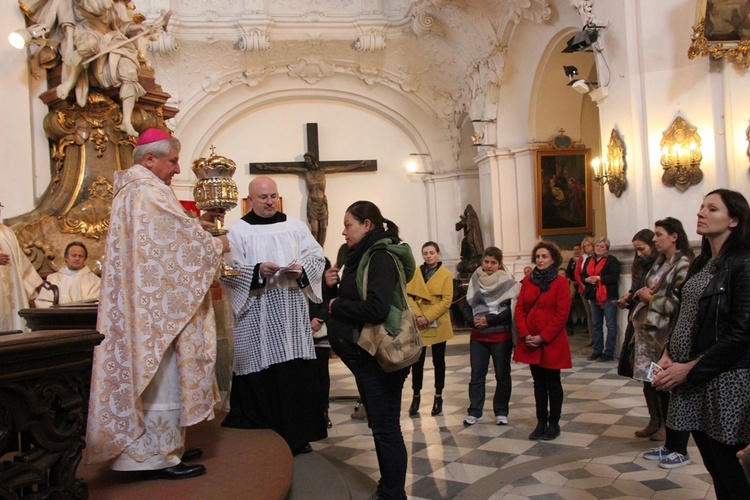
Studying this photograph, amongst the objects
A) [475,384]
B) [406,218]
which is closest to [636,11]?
[475,384]

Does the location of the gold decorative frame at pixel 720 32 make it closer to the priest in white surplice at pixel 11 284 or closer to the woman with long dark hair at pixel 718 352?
the woman with long dark hair at pixel 718 352

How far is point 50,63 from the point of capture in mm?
5512

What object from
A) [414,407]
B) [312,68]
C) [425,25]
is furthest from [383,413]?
[312,68]

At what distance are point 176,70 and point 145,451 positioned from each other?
12.6 metres

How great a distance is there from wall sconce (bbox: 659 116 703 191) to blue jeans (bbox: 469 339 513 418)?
352 cm

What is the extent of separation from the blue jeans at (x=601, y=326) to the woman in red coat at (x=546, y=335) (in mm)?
3630

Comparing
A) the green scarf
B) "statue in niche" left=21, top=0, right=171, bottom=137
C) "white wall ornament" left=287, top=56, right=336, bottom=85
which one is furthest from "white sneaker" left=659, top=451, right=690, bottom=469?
"white wall ornament" left=287, top=56, right=336, bottom=85

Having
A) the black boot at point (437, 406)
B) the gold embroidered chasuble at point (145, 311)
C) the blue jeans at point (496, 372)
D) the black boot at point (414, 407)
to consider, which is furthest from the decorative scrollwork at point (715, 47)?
the gold embroidered chasuble at point (145, 311)

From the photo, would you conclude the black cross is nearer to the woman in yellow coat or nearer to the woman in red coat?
the woman in yellow coat

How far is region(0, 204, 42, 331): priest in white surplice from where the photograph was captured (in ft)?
15.9

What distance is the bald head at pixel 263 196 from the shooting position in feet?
14.6

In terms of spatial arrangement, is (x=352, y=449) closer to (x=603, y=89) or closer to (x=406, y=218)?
(x=603, y=89)

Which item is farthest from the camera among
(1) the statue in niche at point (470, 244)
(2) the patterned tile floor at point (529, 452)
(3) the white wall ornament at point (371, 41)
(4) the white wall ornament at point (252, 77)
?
(4) the white wall ornament at point (252, 77)

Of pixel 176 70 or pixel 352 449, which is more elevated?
pixel 176 70
